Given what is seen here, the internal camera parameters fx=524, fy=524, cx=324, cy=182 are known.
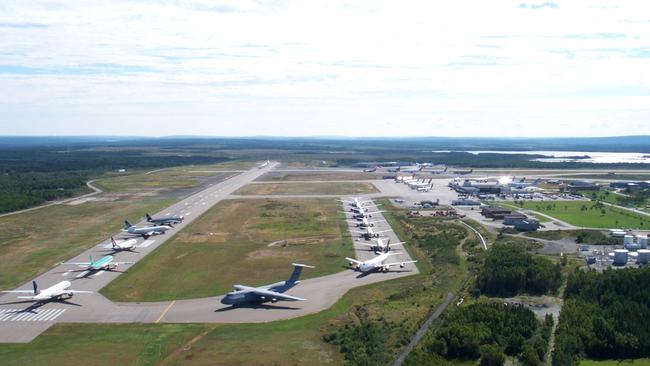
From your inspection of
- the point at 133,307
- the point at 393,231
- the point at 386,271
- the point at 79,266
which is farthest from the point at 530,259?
the point at 79,266

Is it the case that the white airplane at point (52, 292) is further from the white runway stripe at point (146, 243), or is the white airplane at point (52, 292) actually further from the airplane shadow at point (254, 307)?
the white runway stripe at point (146, 243)

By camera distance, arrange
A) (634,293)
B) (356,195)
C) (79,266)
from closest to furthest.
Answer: (634,293) < (79,266) < (356,195)

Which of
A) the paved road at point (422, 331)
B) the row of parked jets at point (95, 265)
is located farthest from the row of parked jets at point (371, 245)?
the row of parked jets at point (95, 265)

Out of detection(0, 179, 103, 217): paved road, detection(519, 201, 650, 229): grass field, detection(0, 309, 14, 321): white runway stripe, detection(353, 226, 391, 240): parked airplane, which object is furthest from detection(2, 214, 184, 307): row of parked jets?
detection(519, 201, 650, 229): grass field

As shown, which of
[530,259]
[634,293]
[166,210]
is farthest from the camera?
[166,210]

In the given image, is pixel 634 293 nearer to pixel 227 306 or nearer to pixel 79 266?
pixel 227 306

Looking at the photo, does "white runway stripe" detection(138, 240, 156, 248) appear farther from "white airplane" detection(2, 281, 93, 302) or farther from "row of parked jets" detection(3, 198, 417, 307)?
"white airplane" detection(2, 281, 93, 302)
